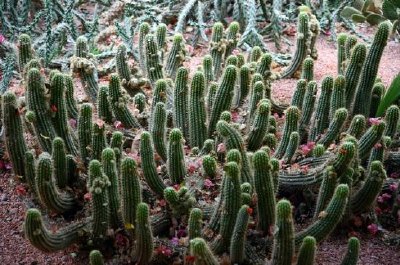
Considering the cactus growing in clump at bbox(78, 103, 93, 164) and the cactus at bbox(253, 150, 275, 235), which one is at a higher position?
the cactus growing in clump at bbox(78, 103, 93, 164)

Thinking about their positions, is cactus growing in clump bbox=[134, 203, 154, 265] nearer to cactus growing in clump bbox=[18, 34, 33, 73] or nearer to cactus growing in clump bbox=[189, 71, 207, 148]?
cactus growing in clump bbox=[189, 71, 207, 148]

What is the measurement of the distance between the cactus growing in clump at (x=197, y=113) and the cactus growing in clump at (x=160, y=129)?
0.21m

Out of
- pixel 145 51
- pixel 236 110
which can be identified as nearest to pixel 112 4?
pixel 145 51

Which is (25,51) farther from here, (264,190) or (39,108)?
(264,190)

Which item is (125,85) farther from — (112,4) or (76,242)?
(112,4)

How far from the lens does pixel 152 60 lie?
13.2 ft

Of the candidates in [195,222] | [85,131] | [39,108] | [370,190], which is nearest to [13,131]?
[39,108]

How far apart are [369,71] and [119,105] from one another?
4.97 ft

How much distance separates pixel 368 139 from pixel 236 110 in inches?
39.4

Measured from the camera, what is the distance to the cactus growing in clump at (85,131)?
125 inches

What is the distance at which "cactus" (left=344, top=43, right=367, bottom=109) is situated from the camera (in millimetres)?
3645

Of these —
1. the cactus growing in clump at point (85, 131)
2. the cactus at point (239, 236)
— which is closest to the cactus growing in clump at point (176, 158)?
the cactus growing in clump at point (85, 131)

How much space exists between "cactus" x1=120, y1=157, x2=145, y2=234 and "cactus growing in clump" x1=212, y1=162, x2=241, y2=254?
39 centimetres

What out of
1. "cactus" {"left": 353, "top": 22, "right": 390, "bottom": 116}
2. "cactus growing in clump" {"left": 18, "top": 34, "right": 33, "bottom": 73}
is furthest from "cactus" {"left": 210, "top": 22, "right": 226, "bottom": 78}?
"cactus growing in clump" {"left": 18, "top": 34, "right": 33, "bottom": 73}
